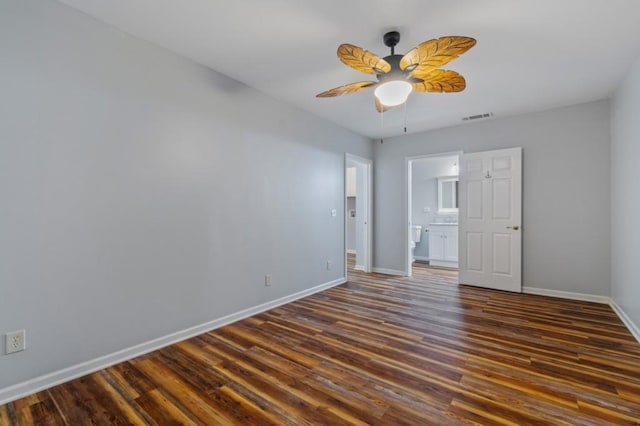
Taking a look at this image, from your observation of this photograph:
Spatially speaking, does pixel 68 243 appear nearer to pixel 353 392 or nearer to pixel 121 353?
pixel 121 353

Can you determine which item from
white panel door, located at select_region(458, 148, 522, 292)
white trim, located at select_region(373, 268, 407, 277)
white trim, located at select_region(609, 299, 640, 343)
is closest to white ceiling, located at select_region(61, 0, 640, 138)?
white panel door, located at select_region(458, 148, 522, 292)

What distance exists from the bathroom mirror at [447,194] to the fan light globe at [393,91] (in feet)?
16.3

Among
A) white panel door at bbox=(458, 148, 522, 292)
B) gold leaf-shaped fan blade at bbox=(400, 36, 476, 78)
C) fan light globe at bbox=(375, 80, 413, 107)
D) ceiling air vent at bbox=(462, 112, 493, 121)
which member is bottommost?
white panel door at bbox=(458, 148, 522, 292)

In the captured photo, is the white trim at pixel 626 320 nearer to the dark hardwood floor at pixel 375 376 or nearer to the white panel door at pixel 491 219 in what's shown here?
the dark hardwood floor at pixel 375 376

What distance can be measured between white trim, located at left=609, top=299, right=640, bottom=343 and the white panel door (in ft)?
3.16

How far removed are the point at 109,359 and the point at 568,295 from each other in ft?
17.1

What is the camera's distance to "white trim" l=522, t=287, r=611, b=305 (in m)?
3.81

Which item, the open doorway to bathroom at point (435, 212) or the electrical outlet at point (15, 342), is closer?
the electrical outlet at point (15, 342)

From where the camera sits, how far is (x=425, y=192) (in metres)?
7.17

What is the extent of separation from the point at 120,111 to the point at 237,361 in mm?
2144

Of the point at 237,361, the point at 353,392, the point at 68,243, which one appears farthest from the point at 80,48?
the point at 353,392

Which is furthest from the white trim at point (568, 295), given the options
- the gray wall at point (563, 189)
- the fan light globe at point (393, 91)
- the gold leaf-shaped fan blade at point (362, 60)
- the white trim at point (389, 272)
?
the gold leaf-shaped fan blade at point (362, 60)

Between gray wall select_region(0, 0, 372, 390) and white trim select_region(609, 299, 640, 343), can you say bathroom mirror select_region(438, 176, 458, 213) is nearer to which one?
white trim select_region(609, 299, 640, 343)

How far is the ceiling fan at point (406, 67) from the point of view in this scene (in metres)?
1.95
